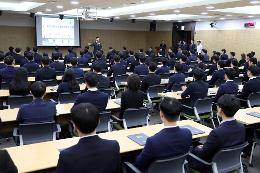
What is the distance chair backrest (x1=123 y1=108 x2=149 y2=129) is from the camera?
4527mm

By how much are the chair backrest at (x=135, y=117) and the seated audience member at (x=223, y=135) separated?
1441mm

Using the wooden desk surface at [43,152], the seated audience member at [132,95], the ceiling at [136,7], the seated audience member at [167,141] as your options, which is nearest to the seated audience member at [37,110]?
the wooden desk surface at [43,152]

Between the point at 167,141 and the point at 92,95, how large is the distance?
200 centimetres

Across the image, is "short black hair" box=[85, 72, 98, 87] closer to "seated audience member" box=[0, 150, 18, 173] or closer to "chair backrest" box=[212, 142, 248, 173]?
"chair backrest" box=[212, 142, 248, 173]

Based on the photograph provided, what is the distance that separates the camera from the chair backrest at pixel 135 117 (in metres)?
4.53

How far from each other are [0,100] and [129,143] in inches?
157

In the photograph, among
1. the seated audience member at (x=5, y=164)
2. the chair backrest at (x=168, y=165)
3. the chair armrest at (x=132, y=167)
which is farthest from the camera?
the chair armrest at (x=132, y=167)

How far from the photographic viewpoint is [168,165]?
2.77 meters

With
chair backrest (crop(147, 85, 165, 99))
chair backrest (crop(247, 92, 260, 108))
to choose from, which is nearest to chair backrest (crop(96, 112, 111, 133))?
chair backrest (crop(147, 85, 165, 99))

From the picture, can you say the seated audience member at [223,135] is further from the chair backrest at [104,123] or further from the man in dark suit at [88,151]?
the chair backrest at [104,123]

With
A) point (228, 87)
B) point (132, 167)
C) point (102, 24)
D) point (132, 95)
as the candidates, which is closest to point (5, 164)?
point (132, 167)

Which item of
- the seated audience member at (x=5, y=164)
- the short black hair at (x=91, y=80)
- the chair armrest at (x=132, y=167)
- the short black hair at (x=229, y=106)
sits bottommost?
the chair armrest at (x=132, y=167)

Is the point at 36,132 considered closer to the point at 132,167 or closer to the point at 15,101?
the point at 132,167

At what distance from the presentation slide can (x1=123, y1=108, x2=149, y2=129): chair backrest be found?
14.0 m
